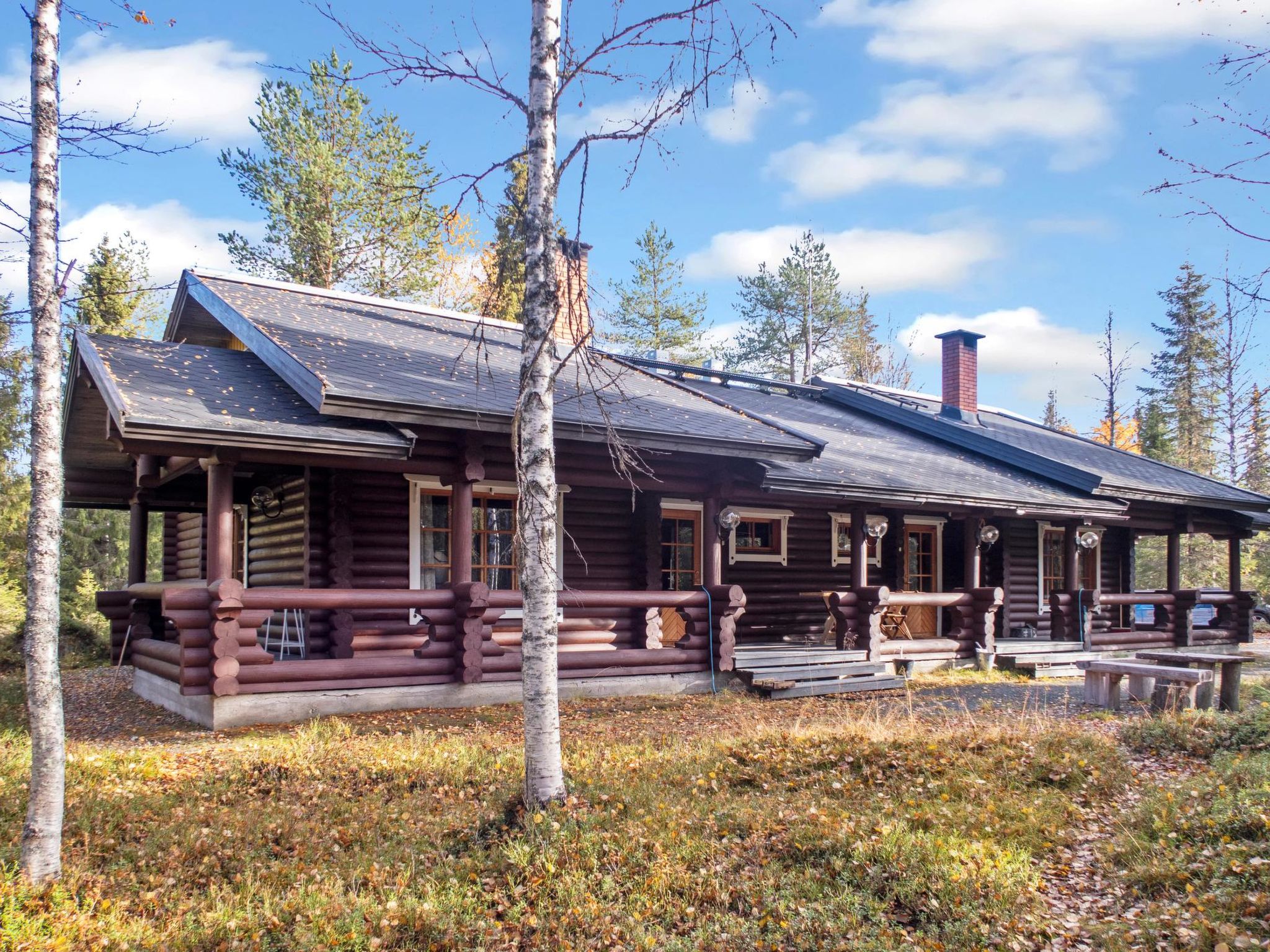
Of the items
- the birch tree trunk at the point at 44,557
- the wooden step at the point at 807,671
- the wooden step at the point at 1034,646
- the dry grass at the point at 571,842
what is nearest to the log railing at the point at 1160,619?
the wooden step at the point at 1034,646

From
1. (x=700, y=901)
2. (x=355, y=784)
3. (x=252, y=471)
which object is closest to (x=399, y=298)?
(x=252, y=471)

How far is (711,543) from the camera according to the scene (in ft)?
43.5

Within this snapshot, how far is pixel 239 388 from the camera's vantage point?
1112 cm

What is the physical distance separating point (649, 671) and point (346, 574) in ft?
12.5

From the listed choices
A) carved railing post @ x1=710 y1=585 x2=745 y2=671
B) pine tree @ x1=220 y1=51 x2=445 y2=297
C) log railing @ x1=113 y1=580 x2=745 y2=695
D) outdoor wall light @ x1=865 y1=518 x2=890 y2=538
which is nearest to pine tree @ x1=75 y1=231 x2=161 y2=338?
pine tree @ x1=220 y1=51 x2=445 y2=297

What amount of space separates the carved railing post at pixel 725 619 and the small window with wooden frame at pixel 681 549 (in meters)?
2.37

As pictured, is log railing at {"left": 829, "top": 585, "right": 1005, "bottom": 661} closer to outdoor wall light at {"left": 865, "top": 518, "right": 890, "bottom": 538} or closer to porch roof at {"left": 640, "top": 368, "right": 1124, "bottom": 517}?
outdoor wall light at {"left": 865, "top": 518, "right": 890, "bottom": 538}

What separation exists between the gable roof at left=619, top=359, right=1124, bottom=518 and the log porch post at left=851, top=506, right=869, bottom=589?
51 centimetres

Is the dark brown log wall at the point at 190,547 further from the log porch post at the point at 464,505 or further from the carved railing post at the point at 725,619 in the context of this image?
the carved railing post at the point at 725,619

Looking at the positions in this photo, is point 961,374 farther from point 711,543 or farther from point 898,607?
point 711,543

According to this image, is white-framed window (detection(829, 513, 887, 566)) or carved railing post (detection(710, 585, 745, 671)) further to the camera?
white-framed window (detection(829, 513, 887, 566))

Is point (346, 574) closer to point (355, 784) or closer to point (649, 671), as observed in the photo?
point (649, 671)

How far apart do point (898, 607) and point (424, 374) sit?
9.04m

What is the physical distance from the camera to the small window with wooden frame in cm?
1548
